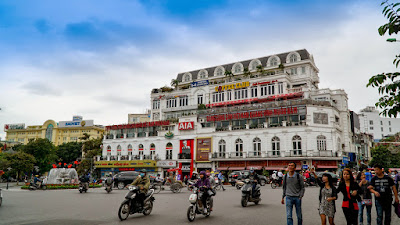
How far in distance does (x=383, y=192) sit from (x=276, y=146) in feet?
119

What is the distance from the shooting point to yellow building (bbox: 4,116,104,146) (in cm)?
9881

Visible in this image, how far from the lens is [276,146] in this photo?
43.2 metres

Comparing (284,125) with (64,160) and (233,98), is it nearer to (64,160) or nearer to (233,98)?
(233,98)

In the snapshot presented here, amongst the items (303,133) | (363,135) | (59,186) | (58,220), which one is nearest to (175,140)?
(303,133)

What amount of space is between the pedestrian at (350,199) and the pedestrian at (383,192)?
86 centimetres

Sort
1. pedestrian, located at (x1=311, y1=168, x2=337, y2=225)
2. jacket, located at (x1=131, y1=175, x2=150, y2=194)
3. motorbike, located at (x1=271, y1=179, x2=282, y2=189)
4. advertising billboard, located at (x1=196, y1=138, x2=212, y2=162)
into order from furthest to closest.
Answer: advertising billboard, located at (x1=196, y1=138, x2=212, y2=162), motorbike, located at (x1=271, y1=179, x2=282, y2=189), jacket, located at (x1=131, y1=175, x2=150, y2=194), pedestrian, located at (x1=311, y1=168, x2=337, y2=225)

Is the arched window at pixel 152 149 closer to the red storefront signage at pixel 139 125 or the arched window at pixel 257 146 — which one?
the red storefront signage at pixel 139 125

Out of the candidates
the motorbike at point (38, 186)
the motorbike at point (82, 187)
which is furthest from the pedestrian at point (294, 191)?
the motorbike at point (38, 186)

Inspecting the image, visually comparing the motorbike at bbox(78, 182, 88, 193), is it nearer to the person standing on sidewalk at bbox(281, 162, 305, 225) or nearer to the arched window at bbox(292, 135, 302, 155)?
the person standing on sidewalk at bbox(281, 162, 305, 225)

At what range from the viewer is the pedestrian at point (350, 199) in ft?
23.2

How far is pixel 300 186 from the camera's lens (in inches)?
308

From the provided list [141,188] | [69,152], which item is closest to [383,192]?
[141,188]

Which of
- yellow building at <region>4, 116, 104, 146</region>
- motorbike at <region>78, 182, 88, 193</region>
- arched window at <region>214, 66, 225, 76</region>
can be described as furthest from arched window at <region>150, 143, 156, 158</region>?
yellow building at <region>4, 116, 104, 146</region>

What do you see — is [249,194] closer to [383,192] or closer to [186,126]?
[383,192]
